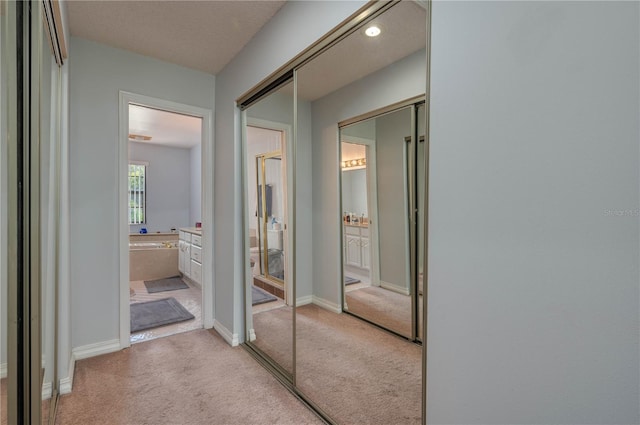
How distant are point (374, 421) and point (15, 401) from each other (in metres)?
1.43

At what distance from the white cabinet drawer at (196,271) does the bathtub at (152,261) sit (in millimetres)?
852

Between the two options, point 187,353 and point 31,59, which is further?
point 187,353

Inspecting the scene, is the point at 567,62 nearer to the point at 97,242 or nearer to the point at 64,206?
the point at 64,206

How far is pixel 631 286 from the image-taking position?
2.46 ft

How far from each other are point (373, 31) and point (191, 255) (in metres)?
4.32

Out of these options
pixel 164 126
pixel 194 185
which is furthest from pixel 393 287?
pixel 194 185

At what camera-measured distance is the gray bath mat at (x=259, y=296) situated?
2527mm

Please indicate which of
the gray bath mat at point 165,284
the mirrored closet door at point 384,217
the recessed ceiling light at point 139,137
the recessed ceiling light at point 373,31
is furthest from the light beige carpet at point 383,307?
the recessed ceiling light at point 139,137

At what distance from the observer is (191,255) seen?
485 cm

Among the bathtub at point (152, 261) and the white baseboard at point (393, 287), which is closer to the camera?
the white baseboard at point (393, 287)

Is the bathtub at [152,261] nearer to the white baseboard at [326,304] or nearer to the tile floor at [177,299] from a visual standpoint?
the tile floor at [177,299]

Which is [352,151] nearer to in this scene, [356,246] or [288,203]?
[356,246]

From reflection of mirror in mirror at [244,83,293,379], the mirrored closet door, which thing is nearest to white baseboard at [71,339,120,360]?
reflection of mirror in mirror at [244,83,293,379]

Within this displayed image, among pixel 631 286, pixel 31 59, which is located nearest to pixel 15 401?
pixel 31 59
